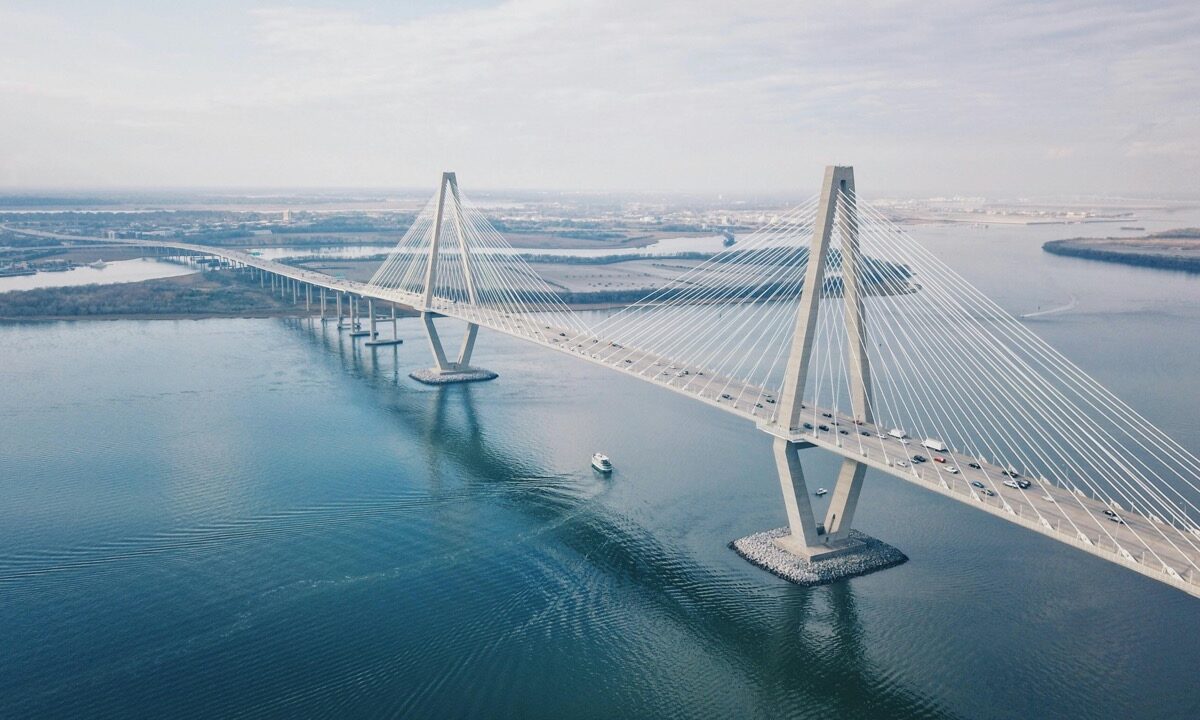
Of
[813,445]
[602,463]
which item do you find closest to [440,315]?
[602,463]

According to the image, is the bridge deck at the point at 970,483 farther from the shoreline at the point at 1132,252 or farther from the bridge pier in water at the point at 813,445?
the shoreline at the point at 1132,252

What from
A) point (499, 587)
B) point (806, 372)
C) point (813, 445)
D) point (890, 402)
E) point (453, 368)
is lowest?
point (499, 587)

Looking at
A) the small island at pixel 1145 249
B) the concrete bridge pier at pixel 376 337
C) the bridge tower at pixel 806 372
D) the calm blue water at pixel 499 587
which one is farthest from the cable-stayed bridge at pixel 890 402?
the small island at pixel 1145 249

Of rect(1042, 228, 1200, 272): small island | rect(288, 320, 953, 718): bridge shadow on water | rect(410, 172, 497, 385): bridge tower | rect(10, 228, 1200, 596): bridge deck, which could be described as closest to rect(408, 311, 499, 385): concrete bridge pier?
rect(410, 172, 497, 385): bridge tower

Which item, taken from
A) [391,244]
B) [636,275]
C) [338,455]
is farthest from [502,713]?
[391,244]

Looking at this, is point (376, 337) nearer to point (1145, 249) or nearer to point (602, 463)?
point (602, 463)

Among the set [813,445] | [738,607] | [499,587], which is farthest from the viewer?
[813,445]

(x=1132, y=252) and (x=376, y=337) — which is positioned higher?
(x=1132, y=252)

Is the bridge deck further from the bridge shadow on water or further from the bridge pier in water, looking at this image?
the bridge shadow on water
